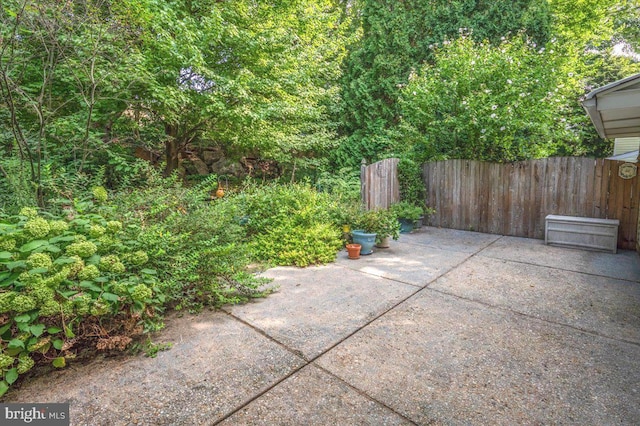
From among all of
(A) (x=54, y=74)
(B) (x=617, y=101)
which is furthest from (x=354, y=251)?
(A) (x=54, y=74)

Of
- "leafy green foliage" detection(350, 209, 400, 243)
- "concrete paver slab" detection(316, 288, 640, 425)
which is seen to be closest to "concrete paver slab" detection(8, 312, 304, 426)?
"concrete paver slab" detection(316, 288, 640, 425)

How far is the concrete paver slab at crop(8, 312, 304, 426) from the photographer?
1554 millimetres

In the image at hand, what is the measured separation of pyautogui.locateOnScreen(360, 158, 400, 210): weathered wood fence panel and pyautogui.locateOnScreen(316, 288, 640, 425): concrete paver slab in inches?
133

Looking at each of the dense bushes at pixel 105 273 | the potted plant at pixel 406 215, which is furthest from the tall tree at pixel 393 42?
the dense bushes at pixel 105 273

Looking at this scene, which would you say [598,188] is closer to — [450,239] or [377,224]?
[450,239]

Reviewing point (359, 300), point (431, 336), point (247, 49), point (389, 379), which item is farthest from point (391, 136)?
point (389, 379)

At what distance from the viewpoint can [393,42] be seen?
8320mm

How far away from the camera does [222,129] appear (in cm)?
562

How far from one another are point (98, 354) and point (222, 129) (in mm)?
4299

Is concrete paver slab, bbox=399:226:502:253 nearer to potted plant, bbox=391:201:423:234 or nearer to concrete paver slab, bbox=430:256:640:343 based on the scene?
potted plant, bbox=391:201:423:234

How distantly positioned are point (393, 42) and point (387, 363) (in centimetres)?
843

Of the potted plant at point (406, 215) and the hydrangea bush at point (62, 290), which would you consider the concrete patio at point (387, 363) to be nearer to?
the hydrangea bush at point (62, 290)

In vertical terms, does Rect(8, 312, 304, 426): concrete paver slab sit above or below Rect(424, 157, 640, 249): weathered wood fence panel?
below

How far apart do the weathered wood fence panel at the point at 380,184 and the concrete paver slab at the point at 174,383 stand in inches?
154
